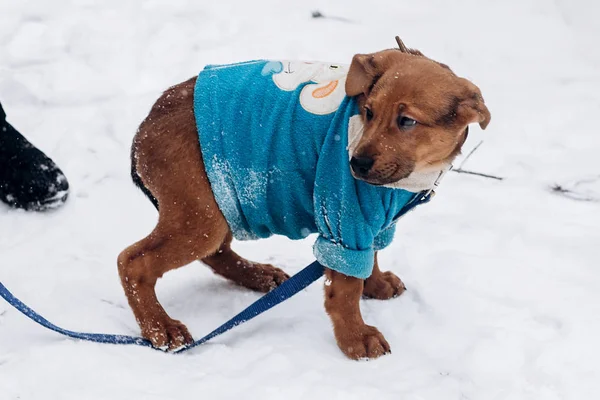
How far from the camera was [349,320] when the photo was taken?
10.5 feet

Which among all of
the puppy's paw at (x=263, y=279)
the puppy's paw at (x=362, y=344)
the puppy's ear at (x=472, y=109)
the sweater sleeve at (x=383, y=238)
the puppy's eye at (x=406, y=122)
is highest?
the puppy's ear at (x=472, y=109)

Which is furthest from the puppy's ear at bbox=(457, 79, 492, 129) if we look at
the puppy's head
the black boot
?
the black boot

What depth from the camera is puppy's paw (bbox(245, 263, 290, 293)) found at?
12.0 feet

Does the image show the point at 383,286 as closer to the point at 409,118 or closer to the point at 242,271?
the point at 242,271

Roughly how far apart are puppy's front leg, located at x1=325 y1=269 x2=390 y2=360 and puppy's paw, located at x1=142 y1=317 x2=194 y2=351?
63 cm

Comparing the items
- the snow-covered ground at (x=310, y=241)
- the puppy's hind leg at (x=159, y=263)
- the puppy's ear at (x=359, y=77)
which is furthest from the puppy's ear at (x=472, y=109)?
the puppy's hind leg at (x=159, y=263)

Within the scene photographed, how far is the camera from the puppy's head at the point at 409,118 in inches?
109

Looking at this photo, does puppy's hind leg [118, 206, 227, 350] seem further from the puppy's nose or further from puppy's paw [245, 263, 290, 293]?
the puppy's nose

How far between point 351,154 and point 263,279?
1.09 m

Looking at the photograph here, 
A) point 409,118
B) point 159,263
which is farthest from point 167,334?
point 409,118

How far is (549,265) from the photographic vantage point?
12.4 feet

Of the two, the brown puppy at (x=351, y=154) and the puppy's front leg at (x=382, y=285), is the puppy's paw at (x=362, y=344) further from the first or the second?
the puppy's front leg at (x=382, y=285)

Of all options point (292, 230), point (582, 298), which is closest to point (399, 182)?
point (292, 230)

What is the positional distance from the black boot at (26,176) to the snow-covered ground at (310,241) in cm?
9
